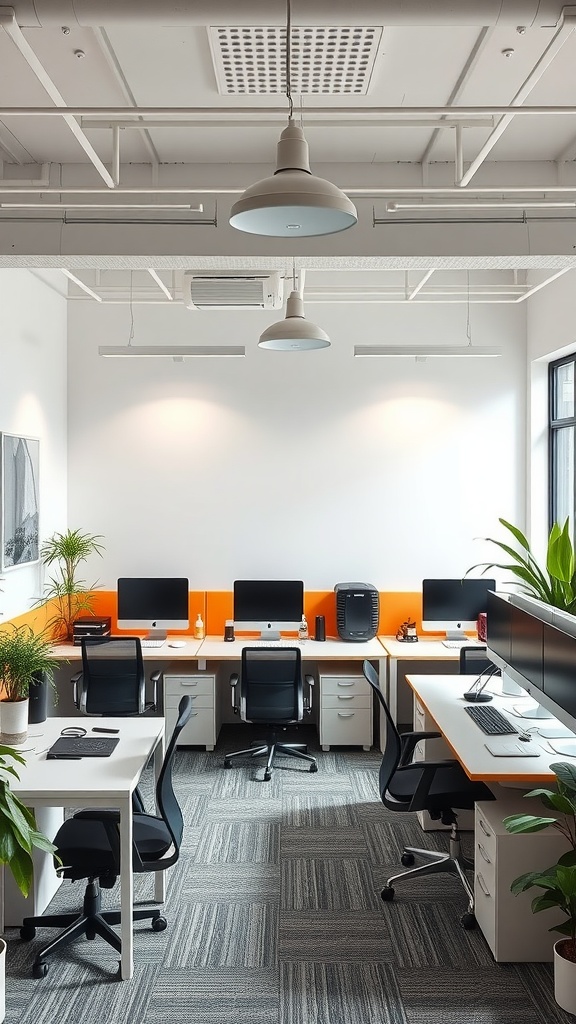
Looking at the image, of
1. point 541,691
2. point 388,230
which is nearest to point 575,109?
point 388,230

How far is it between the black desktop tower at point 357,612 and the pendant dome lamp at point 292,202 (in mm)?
4124

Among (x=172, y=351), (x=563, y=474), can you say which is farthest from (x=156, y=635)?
(x=563, y=474)

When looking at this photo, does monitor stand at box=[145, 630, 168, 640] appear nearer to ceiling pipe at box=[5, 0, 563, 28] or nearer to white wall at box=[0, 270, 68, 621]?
white wall at box=[0, 270, 68, 621]

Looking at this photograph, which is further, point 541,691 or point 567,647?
point 541,691

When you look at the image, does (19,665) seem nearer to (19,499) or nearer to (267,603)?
(19,499)

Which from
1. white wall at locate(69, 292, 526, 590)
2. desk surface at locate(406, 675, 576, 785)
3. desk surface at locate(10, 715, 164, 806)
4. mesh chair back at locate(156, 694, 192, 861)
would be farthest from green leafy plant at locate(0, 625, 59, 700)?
white wall at locate(69, 292, 526, 590)

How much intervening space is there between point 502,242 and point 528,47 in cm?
86

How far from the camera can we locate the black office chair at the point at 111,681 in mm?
5504

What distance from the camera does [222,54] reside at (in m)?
3.65

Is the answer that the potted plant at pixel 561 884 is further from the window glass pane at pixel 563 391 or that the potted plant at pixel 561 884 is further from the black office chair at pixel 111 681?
the window glass pane at pixel 563 391

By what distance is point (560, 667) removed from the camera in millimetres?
3604

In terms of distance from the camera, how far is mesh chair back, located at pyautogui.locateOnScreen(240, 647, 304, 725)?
5484 mm

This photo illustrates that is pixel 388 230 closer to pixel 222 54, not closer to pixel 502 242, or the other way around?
pixel 502 242

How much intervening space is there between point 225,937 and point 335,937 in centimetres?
48
